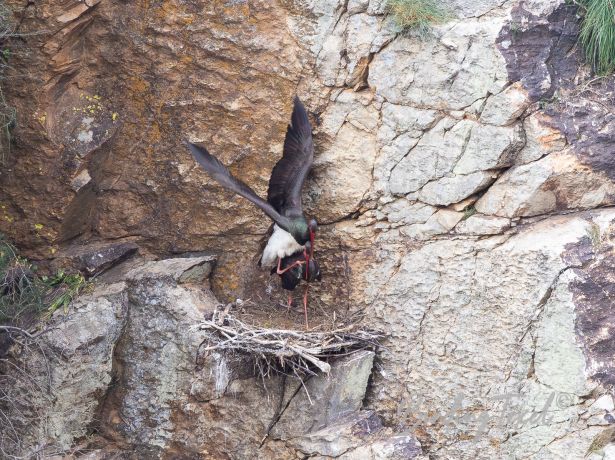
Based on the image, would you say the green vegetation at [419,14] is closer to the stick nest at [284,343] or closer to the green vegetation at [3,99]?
the stick nest at [284,343]

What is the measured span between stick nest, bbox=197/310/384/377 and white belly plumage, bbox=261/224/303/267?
0.57 m

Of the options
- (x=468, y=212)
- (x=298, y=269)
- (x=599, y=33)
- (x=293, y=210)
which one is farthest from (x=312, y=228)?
(x=599, y=33)

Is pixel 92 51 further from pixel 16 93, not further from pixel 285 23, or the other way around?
pixel 285 23

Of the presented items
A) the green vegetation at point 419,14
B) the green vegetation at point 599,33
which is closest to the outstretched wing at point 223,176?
the green vegetation at point 419,14

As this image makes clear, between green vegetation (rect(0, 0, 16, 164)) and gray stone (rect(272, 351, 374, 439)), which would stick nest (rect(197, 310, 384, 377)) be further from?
green vegetation (rect(0, 0, 16, 164))

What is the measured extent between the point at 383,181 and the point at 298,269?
2.62ft

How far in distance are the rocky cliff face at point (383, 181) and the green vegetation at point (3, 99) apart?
82 mm

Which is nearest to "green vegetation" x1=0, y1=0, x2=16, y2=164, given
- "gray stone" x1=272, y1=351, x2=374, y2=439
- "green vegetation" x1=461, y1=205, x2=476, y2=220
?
"gray stone" x1=272, y1=351, x2=374, y2=439

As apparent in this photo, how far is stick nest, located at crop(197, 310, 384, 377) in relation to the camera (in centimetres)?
566

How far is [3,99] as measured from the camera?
611 cm

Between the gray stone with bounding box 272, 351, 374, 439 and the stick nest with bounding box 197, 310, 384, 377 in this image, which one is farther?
the gray stone with bounding box 272, 351, 374, 439

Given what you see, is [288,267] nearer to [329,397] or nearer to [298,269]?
[298,269]

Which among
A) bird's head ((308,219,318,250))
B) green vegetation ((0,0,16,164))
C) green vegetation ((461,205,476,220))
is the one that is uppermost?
green vegetation ((0,0,16,164))

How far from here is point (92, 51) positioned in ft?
20.8
